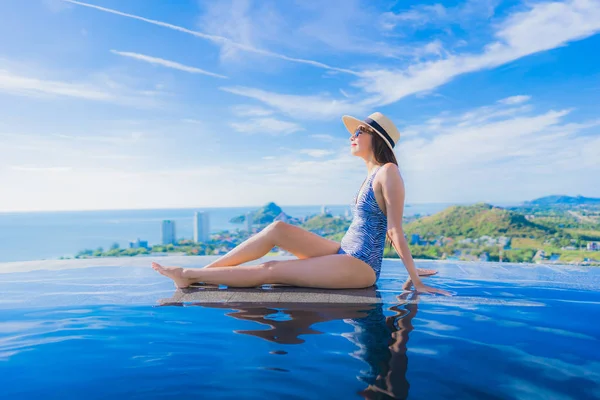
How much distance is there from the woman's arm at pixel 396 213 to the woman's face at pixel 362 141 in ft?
1.28

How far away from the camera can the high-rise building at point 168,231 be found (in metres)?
11.6

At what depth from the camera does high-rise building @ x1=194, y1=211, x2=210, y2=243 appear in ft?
39.2

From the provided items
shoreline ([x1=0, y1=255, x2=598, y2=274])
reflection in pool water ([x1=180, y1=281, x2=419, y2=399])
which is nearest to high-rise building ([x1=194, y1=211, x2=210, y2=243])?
shoreline ([x1=0, y1=255, x2=598, y2=274])

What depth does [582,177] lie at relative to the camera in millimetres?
17219

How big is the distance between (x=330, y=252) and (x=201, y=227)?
9.08 meters

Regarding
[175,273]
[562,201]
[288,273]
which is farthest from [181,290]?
[562,201]

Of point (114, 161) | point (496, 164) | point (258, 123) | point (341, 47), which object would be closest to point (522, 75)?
point (496, 164)

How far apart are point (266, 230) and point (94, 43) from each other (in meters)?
12.1

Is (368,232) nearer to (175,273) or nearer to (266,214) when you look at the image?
(175,273)

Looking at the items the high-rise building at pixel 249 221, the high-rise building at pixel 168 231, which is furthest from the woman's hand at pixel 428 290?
the high-rise building at pixel 168 231

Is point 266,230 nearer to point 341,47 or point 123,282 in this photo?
point 123,282

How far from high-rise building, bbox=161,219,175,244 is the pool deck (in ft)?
17.9

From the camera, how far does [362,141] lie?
3.88m

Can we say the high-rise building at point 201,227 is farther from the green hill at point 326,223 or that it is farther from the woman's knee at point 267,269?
the woman's knee at point 267,269
